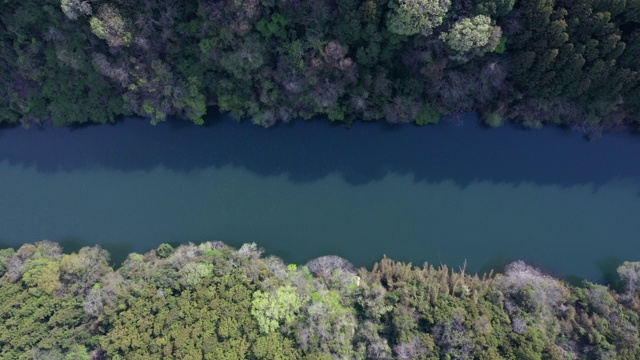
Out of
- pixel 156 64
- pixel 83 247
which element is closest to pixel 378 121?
pixel 156 64

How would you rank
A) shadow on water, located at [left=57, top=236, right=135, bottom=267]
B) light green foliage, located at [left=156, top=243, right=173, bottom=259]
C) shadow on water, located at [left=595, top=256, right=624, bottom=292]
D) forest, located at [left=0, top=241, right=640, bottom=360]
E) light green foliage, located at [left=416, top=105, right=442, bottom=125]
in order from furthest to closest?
shadow on water, located at [left=57, top=236, right=135, bottom=267] → light green foliage, located at [left=416, top=105, right=442, bottom=125] → light green foliage, located at [left=156, top=243, right=173, bottom=259] → shadow on water, located at [left=595, top=256, right=624, bottom=292] → forest, located at [left=0, top=241, right=640, bottom=360]

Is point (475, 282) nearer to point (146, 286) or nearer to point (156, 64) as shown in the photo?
point (146, 286)

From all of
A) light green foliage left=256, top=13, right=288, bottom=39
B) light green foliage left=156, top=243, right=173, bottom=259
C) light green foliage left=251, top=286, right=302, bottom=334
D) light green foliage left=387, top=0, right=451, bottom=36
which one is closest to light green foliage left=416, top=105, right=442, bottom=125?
light green foliage left=387, top=0, right=451, bottom=36

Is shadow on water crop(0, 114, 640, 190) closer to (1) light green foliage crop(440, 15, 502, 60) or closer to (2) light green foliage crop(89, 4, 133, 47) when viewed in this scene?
(1) light green foliage crop(440, 15, 502, 60)

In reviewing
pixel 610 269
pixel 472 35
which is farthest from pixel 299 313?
pixel 610 269

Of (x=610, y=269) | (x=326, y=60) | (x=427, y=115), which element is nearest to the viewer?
(x=326, y=60)

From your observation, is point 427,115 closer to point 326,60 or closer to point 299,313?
point 326,60
